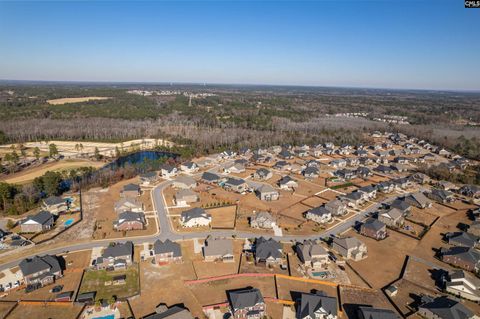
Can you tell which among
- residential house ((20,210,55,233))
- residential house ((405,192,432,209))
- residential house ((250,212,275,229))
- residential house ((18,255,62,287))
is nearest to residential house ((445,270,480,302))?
residential house ((250,212,275,229))

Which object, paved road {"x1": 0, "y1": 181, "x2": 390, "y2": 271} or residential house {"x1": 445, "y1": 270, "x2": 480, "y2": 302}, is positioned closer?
residential house {"x1": 445, "y1": 270, "x2": 480, "y2": 302}

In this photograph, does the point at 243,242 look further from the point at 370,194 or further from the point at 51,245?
the point at 370,194

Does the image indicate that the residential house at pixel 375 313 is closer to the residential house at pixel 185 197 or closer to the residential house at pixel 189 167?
the residential house at pixel 185 197

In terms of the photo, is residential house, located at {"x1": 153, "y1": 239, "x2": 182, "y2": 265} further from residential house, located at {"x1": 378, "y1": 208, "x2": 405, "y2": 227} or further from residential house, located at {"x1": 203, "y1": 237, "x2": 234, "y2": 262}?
residential house, located at {"x1": 378, "y1": 208, "x2": 405, "y2": 227}

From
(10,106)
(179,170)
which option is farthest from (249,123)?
(10,106)

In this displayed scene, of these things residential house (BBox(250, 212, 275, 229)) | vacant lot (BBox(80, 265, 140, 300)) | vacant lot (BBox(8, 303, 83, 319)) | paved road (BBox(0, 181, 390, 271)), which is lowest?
vacant lot (BBox(8, 303, 83, 319))

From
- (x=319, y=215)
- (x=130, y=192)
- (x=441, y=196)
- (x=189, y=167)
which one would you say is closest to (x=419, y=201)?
(x=441, y=196)
